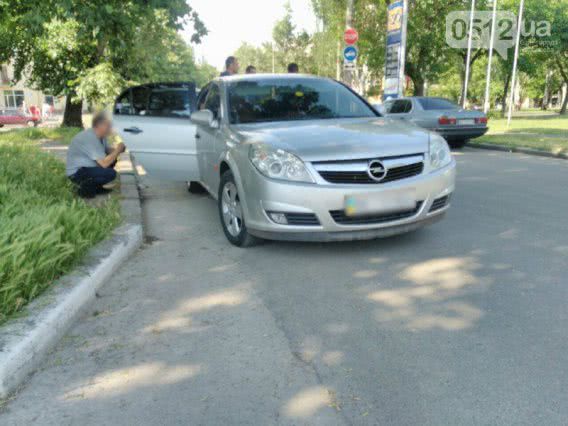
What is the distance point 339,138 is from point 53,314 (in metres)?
2.60

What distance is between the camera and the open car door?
6.33 meters

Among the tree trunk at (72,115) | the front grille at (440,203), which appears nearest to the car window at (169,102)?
the front grille at (440,203)

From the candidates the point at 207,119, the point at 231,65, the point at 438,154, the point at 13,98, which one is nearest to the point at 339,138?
the point at 438,154

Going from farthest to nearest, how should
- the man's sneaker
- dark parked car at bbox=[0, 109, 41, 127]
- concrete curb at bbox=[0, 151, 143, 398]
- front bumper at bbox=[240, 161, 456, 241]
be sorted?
1. dark parked car at bbox=[0, 109, 41, 127]
2. the man's sneaker
3. front bumper at bbox=[240, 161, 456, 241]
4. concrete curb at bbox=[0, 151, 143, 398]

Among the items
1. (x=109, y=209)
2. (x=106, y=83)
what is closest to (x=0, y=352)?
(x=109, y=209)

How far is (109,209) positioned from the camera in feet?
17.4

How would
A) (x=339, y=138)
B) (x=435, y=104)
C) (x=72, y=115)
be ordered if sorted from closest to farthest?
1. (x=339, y=138)
2. (x=435, y=104)
3. (x=72, y=115)

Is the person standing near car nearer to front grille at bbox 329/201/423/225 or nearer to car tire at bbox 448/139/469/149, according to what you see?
front grille at bbox 329/201/423/225

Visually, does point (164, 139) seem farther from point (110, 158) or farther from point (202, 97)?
point (202, 97)

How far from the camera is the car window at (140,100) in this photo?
276 inches

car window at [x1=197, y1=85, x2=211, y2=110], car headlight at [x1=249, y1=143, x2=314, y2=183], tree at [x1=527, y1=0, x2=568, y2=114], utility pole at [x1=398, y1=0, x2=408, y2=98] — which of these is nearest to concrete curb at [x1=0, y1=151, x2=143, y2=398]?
car headlight at [x1=249, y1=143, x2=314, y2=183]

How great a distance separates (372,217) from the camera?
423 cm

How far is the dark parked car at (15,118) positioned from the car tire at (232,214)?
1408 inches

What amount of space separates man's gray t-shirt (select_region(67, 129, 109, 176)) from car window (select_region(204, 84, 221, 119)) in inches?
56.8
